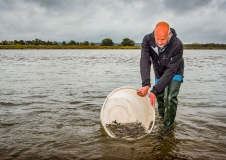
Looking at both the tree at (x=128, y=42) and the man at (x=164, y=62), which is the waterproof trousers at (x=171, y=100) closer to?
the man at (x=164, y=62)

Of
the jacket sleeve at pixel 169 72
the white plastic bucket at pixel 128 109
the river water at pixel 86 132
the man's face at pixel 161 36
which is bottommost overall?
the river water at pixel 86 132

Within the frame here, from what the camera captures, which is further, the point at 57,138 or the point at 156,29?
the point at 57,138

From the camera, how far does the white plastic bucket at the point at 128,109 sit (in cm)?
473

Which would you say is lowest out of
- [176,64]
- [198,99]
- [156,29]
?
[198,99]

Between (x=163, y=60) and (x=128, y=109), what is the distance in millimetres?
1261

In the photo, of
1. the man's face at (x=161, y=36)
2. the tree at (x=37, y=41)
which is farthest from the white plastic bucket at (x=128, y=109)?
the tree at (x=37, y=41)

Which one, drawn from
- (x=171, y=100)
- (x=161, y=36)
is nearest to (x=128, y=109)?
(x=171, y=100)

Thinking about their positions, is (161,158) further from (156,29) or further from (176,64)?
(156,29)

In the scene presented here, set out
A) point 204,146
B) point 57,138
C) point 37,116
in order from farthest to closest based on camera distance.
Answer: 1. point 37,116
2. point 57,138
3. point 204,146

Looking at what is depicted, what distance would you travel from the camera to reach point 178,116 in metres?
6.13

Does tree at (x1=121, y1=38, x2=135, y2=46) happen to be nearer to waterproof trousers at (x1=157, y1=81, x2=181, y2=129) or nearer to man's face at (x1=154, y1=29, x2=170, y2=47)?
waterproof trousers at (x1=157, y1=81, x2=181, y2=129)

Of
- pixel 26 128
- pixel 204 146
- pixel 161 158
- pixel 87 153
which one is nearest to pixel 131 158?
pixel 161 158

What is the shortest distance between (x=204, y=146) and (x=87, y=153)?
2068mm

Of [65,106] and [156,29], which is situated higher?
[156,29]
